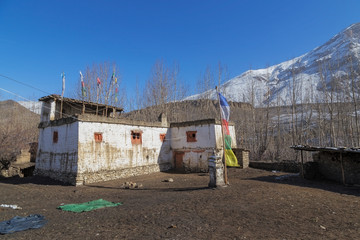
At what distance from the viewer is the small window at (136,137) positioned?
675 inches

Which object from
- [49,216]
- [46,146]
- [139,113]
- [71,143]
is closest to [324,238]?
[49,216]

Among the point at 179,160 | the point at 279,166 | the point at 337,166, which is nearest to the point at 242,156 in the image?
the point at 279,166

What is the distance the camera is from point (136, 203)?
8.74 m

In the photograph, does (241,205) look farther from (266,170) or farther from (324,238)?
(266,170)

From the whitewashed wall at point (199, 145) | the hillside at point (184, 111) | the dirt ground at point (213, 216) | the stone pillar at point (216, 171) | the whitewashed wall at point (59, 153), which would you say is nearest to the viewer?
the dirt ground at point (213, 216)

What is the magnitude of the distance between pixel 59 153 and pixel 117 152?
4.21m

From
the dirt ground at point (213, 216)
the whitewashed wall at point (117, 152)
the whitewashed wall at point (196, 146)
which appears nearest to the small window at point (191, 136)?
the whitewashed wall at point (196, 146)

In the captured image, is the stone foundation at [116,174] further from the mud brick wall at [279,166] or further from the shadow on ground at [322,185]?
the shadow on ground at [322,185]

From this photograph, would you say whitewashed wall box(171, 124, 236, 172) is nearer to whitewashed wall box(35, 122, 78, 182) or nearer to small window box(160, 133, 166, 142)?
small window box(160, 133, 166, 142)

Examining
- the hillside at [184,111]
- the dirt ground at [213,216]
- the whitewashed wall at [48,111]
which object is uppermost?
the hillside at [184,111]

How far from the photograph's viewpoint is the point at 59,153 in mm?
15336

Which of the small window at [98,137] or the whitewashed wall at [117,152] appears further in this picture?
the small window at [98,137]

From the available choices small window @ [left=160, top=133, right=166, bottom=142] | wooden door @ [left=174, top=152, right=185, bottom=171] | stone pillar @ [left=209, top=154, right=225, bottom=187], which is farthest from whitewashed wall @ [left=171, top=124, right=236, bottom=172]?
stone pillar @ [left=209, top=154, right=225, bottom=187]

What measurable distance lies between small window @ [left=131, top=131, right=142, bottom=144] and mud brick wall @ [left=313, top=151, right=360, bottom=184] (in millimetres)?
13308
